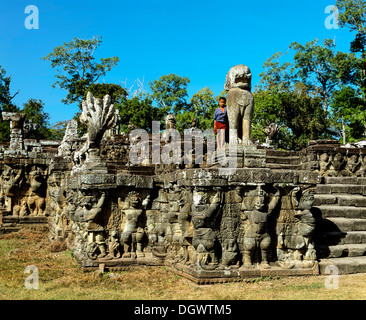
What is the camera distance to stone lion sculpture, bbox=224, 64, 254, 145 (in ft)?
25.6

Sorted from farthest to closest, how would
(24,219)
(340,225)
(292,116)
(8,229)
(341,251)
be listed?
(292,116), (24,219), (8,229), (340,225), (341,251)

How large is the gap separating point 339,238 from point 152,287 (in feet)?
14.2

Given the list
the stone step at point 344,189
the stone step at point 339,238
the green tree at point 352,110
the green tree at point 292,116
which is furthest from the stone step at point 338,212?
the green tree at point 292,116

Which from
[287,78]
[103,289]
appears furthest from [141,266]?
[287,78]

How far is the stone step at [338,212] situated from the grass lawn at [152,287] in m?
2.47

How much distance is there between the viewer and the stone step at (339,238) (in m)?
8.62

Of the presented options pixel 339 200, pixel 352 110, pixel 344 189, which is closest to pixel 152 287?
pixel 339 200

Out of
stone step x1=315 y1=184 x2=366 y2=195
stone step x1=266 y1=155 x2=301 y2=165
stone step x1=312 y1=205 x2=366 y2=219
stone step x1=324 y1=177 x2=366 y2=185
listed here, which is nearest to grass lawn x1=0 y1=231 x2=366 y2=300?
stone step x1=312 y1=205 x2=366 y2=219

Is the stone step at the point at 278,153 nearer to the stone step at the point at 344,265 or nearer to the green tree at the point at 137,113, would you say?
the stone step at the point at 344,265

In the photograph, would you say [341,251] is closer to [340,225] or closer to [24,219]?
[340,225]

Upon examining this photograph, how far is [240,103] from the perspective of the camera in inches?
307

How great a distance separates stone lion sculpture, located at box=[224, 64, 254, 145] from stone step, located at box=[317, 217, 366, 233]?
298 centimetres

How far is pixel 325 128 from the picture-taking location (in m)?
29.4

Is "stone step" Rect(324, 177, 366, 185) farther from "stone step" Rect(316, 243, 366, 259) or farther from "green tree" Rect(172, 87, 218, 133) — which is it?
"green tree" Rect(172, 87, 218, 133)
